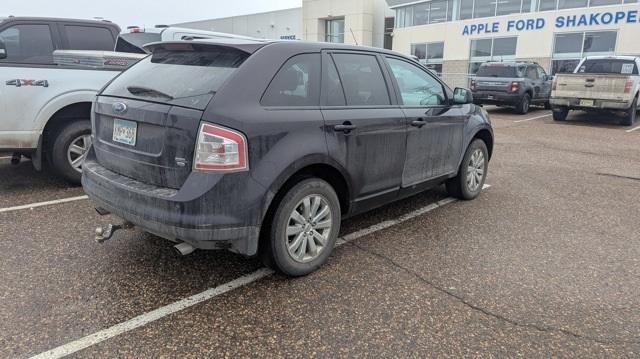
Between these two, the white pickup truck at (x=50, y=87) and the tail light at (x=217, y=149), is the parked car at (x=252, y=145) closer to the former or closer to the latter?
the tail light at (x=217, y=149)

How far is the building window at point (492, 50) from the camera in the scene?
23.9 m

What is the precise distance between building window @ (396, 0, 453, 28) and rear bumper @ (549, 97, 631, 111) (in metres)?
15.1

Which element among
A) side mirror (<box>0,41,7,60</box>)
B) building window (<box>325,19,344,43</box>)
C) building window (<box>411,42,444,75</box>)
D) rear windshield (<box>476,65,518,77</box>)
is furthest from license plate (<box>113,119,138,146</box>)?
building window (<box>325,19,344,43</box>)

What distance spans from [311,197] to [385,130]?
96cm

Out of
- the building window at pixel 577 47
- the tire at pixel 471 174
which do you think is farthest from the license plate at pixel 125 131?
the building window at pixel 577 47

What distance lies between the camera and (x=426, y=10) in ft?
92.2

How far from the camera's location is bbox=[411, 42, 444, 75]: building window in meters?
27.4

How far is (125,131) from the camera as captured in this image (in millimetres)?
3248

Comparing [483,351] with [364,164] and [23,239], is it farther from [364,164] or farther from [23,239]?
[23,239]

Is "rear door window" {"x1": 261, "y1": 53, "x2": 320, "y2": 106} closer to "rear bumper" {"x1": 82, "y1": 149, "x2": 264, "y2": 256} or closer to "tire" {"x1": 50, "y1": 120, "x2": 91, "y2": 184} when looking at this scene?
"rear bumper" {"x1": 82, "y1": 149, "x2": 264, "y2": 256}

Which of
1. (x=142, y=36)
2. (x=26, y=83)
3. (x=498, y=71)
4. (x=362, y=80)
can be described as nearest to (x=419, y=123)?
(x=362, y=80)

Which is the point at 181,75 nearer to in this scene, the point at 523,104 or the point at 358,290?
the point at 358,290

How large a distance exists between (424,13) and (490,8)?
468cm

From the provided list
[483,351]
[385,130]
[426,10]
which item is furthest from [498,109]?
[483,351]
